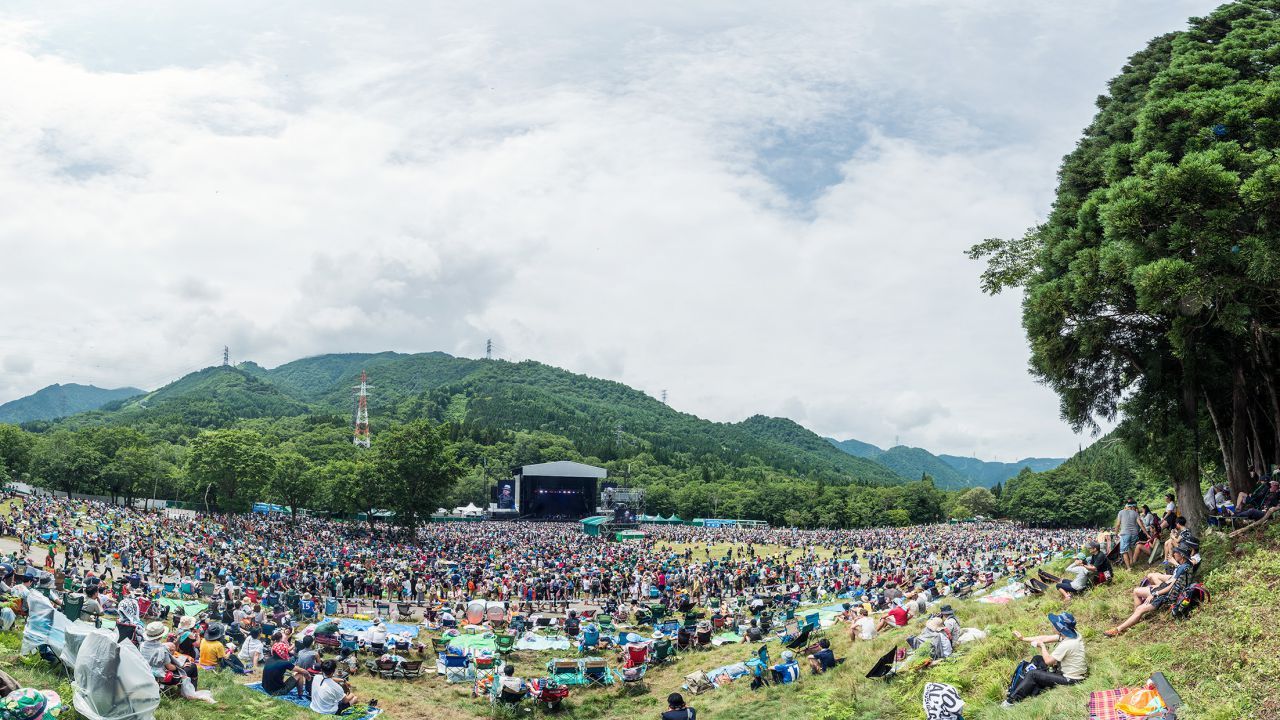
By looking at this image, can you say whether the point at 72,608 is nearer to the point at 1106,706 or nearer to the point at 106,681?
the point at 106,681

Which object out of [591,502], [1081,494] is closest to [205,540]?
[591,502]

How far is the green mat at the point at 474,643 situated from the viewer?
1677 cm

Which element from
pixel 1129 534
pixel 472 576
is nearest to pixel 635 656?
pixel 1129 534

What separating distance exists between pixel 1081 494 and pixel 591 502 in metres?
58.7

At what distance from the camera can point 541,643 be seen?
1936cm

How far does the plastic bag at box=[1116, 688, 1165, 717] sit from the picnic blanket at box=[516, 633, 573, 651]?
13.5m

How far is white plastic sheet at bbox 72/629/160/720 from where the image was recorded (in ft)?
24.7

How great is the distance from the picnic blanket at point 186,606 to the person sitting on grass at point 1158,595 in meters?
18.9

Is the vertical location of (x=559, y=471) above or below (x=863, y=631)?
above

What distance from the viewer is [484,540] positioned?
186 feet

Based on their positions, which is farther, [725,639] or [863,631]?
[725,639]

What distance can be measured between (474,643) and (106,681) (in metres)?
10.2

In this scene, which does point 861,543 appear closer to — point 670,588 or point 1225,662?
point 670,588

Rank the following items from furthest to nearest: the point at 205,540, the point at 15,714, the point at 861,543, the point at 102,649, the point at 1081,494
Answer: the point at 1081,494 < the point at 861,543 < the point at 205,540 < the point at 102,649 < the point at 15,714
